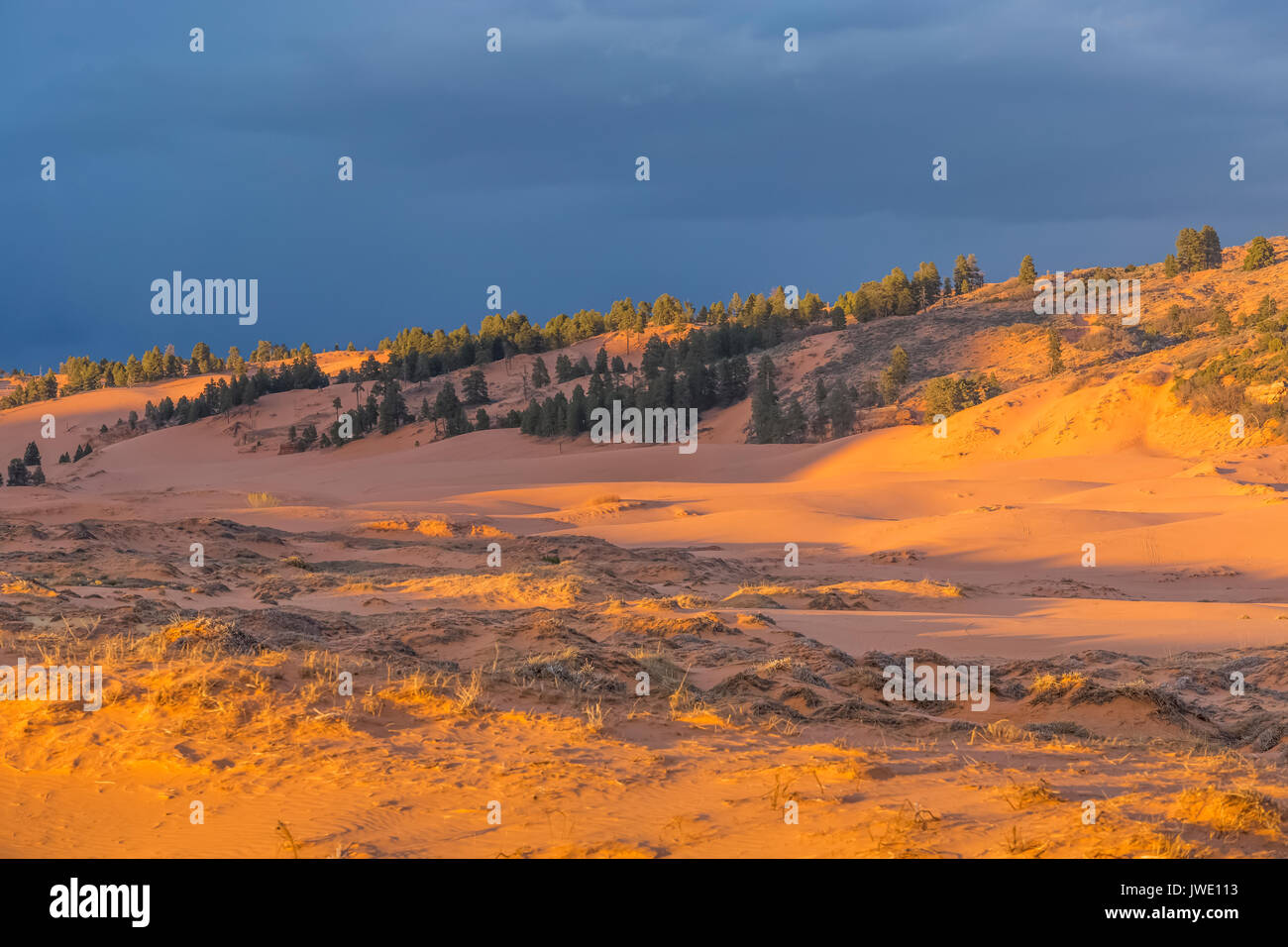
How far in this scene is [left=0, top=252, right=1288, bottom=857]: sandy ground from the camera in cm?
555

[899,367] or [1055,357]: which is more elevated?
[1055,357]

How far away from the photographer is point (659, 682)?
29.9 ft

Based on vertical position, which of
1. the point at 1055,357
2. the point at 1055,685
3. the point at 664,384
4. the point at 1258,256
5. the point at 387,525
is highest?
the point at 1258,256

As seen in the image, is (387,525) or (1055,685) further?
(387,525)

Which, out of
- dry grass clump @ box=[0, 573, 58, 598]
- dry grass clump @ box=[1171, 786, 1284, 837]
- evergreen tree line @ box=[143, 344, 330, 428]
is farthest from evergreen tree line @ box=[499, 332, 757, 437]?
dry grass clump @ box=[1171, 786, 1284, 837]

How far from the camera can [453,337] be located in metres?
87.4

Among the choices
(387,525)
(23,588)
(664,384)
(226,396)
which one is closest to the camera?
(23,588)

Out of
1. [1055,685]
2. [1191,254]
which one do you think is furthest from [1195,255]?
[1055,685]

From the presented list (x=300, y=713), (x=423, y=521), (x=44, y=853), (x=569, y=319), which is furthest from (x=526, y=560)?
(x=569, y=319)

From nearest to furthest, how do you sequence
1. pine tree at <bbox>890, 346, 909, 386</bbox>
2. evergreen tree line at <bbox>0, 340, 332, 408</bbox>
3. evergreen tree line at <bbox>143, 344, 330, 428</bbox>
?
1. pine tree at <bbox>890, 346, 909, 386</bbox>
2. evergreen tree line at <bbox>143, 344, 330, 428</bbox>
3. evergreen tree line at <bbox>0, 340, 332, 408</bbox>

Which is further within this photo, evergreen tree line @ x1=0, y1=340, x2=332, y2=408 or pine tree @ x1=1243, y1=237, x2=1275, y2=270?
evergreen tree line @ x1=0, y1=340, x2=332, y2=408

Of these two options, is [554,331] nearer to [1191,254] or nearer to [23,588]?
[1191,254]

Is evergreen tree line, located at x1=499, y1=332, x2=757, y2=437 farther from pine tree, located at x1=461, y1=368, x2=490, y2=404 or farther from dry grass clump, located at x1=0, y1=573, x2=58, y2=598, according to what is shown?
dry grass clump, located at x1=0, y1=573, x2=58, y2=598
